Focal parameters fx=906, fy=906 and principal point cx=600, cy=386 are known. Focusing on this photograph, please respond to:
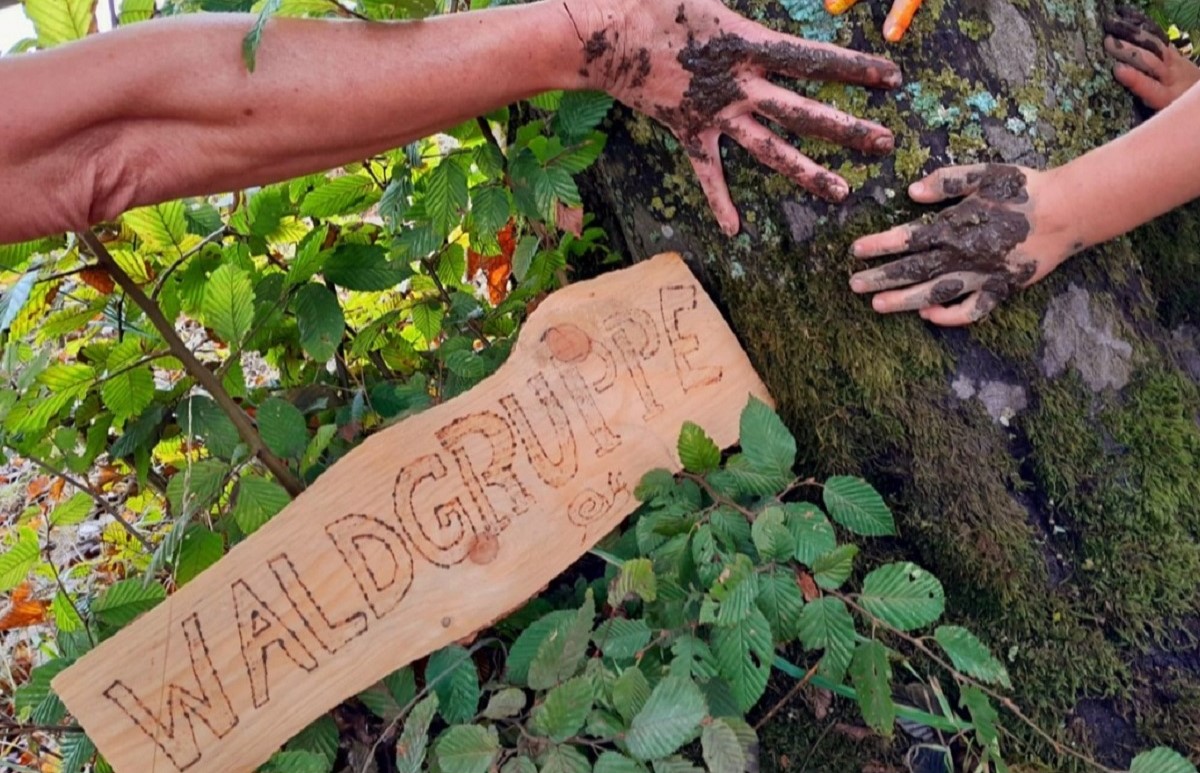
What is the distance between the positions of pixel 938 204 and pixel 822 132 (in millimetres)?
238

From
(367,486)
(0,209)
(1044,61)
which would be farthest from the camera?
(1044,61)

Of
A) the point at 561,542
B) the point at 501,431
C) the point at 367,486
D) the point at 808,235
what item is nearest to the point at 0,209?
the point at 367,486

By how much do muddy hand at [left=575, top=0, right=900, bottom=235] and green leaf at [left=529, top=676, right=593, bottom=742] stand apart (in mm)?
925

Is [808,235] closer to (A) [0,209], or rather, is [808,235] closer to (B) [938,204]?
(B) [938,204]

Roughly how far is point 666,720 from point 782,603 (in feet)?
0.84

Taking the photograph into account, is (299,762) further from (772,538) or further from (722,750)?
(772,538)

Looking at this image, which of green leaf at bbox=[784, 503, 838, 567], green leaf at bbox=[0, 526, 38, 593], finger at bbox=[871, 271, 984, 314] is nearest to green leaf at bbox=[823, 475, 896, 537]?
green leaf at bbox=[784, 503, 838, 567]

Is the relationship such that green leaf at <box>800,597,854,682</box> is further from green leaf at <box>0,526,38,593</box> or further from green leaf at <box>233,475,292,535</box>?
green leaf at <box>0,526,38,593</box>

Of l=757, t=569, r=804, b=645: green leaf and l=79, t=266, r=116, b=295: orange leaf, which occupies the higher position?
l=79, t=266, r=116, b=295: orange leaf

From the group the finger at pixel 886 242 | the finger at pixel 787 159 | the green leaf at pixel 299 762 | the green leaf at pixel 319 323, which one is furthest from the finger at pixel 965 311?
the green leaf at pixel 299 762

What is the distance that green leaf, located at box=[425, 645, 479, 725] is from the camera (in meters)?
1.45

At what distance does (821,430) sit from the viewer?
1.68m

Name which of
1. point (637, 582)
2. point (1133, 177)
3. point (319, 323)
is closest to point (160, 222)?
point (319, 323)

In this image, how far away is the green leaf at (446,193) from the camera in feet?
5.63
